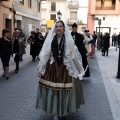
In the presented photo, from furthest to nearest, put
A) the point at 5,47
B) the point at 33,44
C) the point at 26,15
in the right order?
the point at 26,15
the point at 33,44
the point at 5,47

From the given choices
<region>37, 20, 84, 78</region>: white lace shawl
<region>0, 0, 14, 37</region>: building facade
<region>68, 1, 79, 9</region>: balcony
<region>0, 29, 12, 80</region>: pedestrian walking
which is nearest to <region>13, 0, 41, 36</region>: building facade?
<region>0, 0, 14, 37</region>: building facade

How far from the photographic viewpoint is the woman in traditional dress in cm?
466

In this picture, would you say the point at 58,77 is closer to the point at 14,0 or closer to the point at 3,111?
the point at 3,111

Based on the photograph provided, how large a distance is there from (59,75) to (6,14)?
1594 centimetres

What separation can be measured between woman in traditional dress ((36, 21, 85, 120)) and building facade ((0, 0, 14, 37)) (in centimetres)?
1455

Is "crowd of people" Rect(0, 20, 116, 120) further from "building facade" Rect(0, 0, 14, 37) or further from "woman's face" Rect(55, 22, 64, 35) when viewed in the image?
"building facade" Rect(0, 0, 14, 37)

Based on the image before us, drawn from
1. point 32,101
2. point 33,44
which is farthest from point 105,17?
point 32,101

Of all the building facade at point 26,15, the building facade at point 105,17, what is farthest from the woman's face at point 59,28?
the building facade at point 105,17

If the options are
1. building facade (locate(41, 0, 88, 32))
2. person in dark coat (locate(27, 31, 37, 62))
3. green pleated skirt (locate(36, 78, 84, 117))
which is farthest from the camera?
building facade (locate(41, 0, 88, 32))

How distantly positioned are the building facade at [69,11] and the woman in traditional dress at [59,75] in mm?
51291

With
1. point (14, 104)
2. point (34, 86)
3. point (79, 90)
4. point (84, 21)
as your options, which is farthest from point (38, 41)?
point (84, 21)

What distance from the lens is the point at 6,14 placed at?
19750 millimetres

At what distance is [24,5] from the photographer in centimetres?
2523

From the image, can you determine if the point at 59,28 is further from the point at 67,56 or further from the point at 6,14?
the point at 6,14
